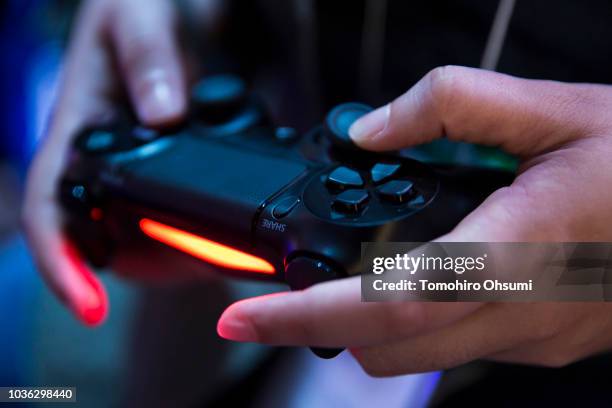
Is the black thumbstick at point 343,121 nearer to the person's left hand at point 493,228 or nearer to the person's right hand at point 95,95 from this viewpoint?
the person's left hand at point 493,228

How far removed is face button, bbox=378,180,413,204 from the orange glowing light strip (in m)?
0.09

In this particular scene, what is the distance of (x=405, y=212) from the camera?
36cm

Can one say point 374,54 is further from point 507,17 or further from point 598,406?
point 598,406

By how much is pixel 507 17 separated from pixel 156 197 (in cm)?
34

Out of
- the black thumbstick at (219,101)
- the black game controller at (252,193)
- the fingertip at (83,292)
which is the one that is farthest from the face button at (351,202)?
the fingertip at (83,292)

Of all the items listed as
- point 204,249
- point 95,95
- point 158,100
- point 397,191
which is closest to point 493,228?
point 397,191

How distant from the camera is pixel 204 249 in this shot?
43 cm

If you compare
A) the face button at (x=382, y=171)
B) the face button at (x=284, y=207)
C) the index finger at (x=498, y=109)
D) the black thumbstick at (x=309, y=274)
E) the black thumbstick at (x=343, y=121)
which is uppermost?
the index finger at (x=498, y=109)

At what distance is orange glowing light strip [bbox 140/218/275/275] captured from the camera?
1.32 ft

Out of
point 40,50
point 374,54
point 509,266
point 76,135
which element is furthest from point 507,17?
point 40,50

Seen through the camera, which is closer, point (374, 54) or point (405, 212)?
point (405, 212)

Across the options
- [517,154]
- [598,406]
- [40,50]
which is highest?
[517,154]

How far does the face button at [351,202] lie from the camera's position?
0.36m

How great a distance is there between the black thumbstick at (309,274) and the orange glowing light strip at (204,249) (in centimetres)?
3
